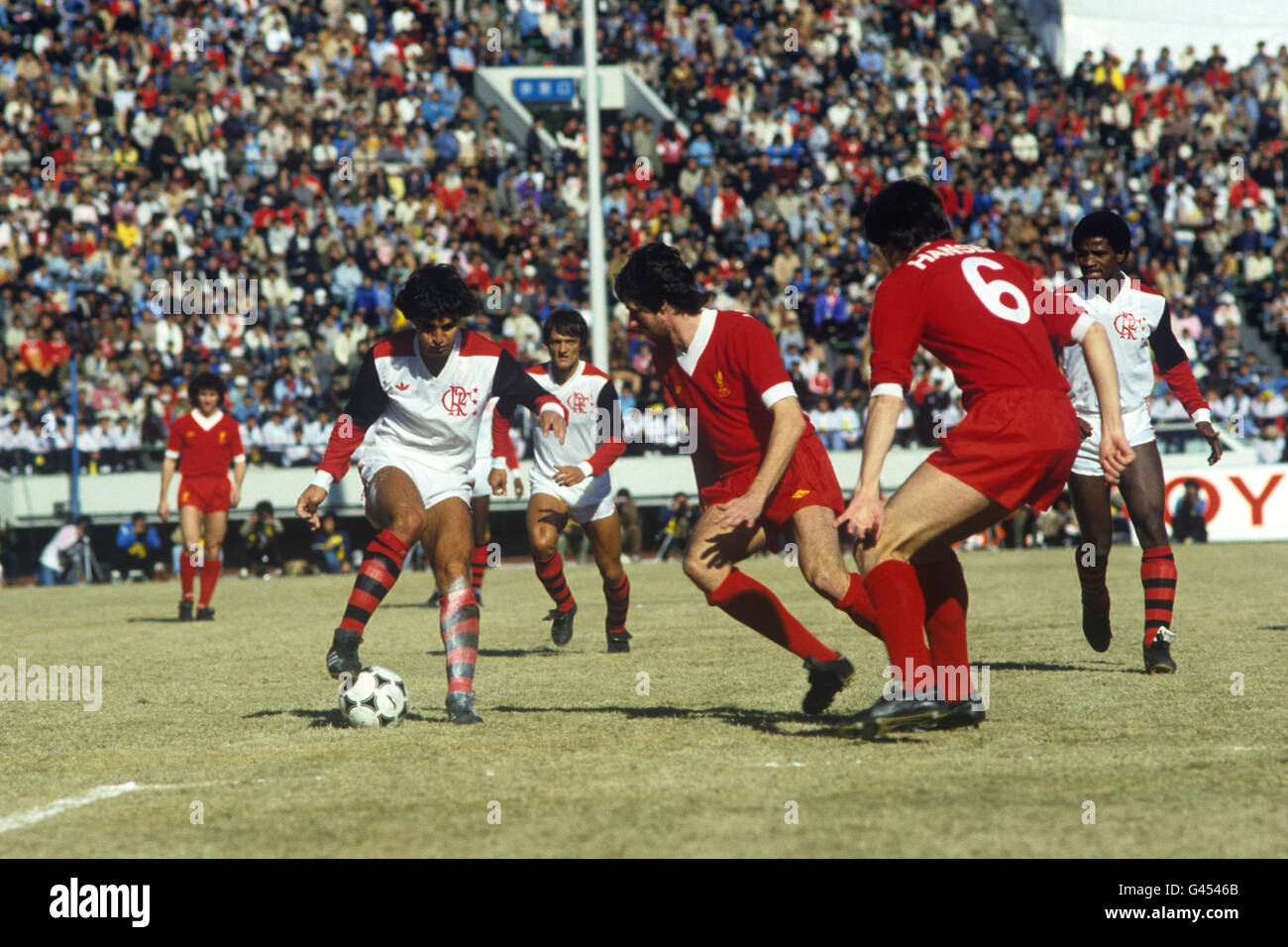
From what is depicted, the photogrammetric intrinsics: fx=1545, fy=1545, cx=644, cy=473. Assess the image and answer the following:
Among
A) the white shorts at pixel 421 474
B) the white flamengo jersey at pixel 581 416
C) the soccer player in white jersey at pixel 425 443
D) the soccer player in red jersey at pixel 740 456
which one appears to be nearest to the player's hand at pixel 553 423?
the soccer player in white jersey at pixel 425 443

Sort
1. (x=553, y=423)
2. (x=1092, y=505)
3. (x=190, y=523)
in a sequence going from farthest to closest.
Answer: (x=190, y=523) → (x=1092, y=505) → (x=553, y=423)

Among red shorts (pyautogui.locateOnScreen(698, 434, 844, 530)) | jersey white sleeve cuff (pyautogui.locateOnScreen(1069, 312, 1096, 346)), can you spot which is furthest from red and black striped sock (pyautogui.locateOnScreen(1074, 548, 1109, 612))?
jersey white sleeve cuff (pyautogui.locateOnScreen(1069, 312, 1096, 346))

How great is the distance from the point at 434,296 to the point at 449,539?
1130 millimetres

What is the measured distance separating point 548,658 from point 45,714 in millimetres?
3371

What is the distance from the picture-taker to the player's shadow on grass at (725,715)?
639cm

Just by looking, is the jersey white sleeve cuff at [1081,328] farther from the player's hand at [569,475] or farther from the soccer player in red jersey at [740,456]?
the player's hand at [569,475]

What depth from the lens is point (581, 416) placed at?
12133mm

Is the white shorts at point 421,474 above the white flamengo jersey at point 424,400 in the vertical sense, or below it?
below

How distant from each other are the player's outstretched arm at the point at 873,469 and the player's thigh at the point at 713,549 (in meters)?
0.95

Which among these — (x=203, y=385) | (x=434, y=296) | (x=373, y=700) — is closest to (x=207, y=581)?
(x=203, y=385)

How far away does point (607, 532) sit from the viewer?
11.6 m

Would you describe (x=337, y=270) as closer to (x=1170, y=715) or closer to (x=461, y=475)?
(x=461, y=475)

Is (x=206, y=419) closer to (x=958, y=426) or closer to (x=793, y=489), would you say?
(x=793, y=489)
